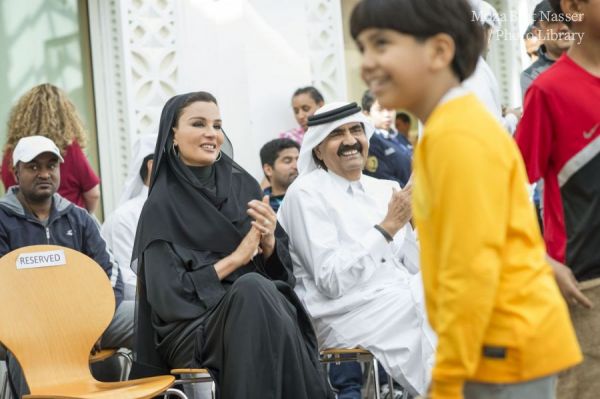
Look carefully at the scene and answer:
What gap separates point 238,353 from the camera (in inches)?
166

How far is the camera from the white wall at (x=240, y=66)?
7.44m

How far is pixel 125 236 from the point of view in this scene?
593 cm

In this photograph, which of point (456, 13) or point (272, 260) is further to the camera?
point (272, 260)

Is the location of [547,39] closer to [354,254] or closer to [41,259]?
[354,254]

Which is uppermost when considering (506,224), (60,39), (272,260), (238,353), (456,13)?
(60,39)

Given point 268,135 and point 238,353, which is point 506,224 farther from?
point 268,135

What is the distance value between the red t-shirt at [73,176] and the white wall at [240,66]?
4.74 ft

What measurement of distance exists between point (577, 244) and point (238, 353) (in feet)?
5.91

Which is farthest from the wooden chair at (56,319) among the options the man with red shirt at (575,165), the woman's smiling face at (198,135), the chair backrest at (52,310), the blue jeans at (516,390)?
the blue jeans at (516,390)

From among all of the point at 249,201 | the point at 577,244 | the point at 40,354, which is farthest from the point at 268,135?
the point at 577,244

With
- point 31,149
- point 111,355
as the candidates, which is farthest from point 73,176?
point 111,355

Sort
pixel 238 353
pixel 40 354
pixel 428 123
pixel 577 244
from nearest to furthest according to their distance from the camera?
pixel 428 123, pixel 577 244, pixel 238 353, pixel 40 354

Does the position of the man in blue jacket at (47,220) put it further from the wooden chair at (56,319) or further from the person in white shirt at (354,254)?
the person in white shirt at (354,254)

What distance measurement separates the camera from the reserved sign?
4.61m
